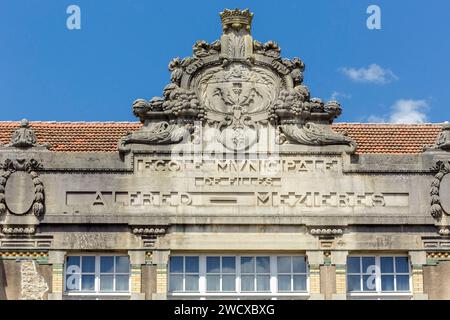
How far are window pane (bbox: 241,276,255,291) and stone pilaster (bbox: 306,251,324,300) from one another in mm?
1179

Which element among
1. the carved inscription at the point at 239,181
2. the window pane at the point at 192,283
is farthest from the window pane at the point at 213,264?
the carved inscription at the point at 239,181

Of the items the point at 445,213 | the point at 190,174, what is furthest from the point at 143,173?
the point at 445,213

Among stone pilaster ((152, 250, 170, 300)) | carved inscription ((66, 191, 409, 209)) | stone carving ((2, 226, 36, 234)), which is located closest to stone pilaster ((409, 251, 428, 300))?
carved inscription ((66, 191, 409, 209))

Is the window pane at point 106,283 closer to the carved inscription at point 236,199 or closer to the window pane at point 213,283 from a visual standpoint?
the carved inscription at point 236,199

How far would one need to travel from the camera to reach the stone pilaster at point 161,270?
2837cm

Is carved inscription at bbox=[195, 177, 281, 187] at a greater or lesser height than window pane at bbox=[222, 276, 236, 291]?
greater

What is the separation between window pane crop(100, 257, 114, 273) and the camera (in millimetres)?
28734

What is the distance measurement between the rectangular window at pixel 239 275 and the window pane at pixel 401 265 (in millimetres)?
1873

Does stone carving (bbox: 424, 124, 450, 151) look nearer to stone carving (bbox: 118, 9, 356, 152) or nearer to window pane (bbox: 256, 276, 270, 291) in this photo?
stone carving (bbox: 118, 9, 356, 152)

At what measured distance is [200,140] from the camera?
96.0 ft

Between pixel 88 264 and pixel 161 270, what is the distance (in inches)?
60.5

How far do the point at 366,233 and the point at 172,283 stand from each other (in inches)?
160

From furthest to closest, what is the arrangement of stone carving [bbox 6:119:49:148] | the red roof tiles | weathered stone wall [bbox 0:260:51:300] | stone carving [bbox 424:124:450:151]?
the red roof tiles → stone carving [bbox 424:124:450:151] → stone carving [bbox 6:119:49:148] → weathered stone wall [bbox 0:260:51:300]

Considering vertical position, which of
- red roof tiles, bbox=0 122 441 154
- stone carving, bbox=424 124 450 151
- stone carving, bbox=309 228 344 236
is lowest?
stone carving, bbox=309 228 344 236
